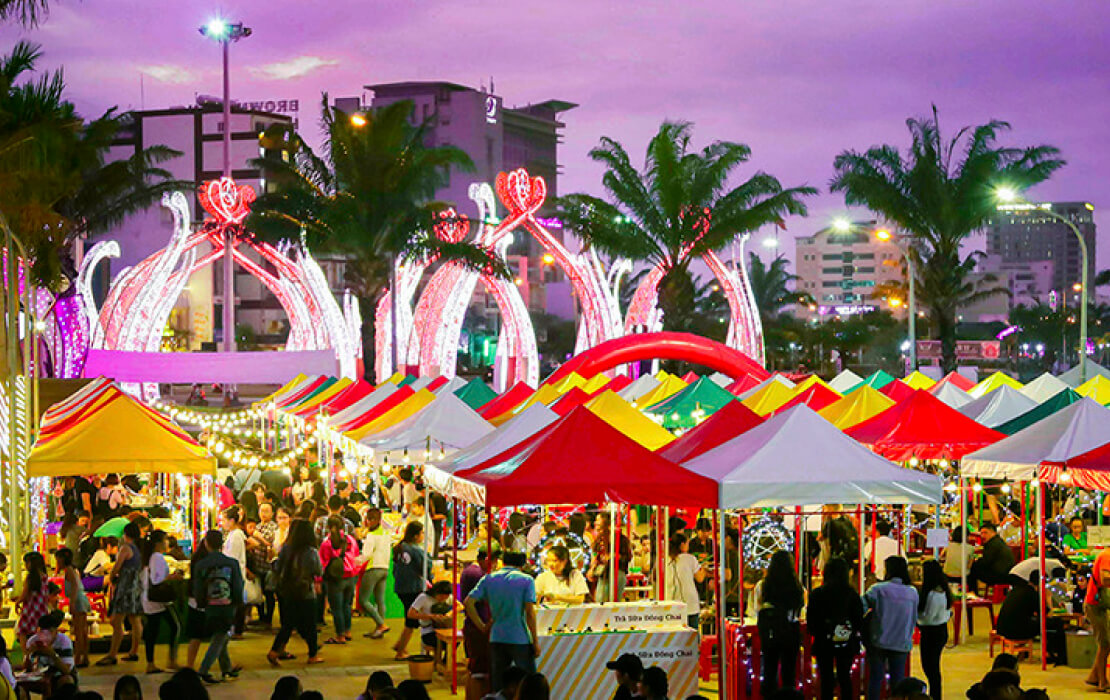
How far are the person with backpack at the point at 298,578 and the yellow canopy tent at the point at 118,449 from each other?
2855 mm

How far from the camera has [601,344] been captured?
39.8 meters

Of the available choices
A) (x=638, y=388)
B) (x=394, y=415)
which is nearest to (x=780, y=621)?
(x=394, y=415)

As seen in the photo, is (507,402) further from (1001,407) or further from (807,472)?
(807,472)

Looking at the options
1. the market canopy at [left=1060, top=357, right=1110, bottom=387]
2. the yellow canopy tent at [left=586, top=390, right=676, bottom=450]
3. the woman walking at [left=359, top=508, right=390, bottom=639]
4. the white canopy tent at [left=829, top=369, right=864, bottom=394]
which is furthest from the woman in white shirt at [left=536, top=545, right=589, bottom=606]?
the market canopy at [left=1060, top=357, right=1110, bottom=387]

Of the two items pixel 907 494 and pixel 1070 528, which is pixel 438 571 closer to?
pixel 907 494

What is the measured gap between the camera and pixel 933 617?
12.0 metres

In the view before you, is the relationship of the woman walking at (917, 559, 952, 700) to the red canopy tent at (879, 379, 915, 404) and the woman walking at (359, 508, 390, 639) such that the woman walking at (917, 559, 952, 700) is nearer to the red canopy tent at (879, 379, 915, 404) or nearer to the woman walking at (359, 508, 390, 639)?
the woman walking at (359, 508, 390, 639)

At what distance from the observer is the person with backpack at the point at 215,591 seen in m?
13.7

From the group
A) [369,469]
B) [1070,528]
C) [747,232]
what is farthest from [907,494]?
[747,232]

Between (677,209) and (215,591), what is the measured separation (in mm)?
30638

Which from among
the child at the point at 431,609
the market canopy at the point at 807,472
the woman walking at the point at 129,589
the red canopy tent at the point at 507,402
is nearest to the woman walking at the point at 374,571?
the child at the point at 431,609

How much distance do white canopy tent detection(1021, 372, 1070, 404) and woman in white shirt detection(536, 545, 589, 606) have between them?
17026 millimetres

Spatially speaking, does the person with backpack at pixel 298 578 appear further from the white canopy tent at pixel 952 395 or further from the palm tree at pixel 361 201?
the palm tree at pixel 361 201

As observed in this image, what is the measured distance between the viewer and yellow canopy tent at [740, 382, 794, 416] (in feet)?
89.0
